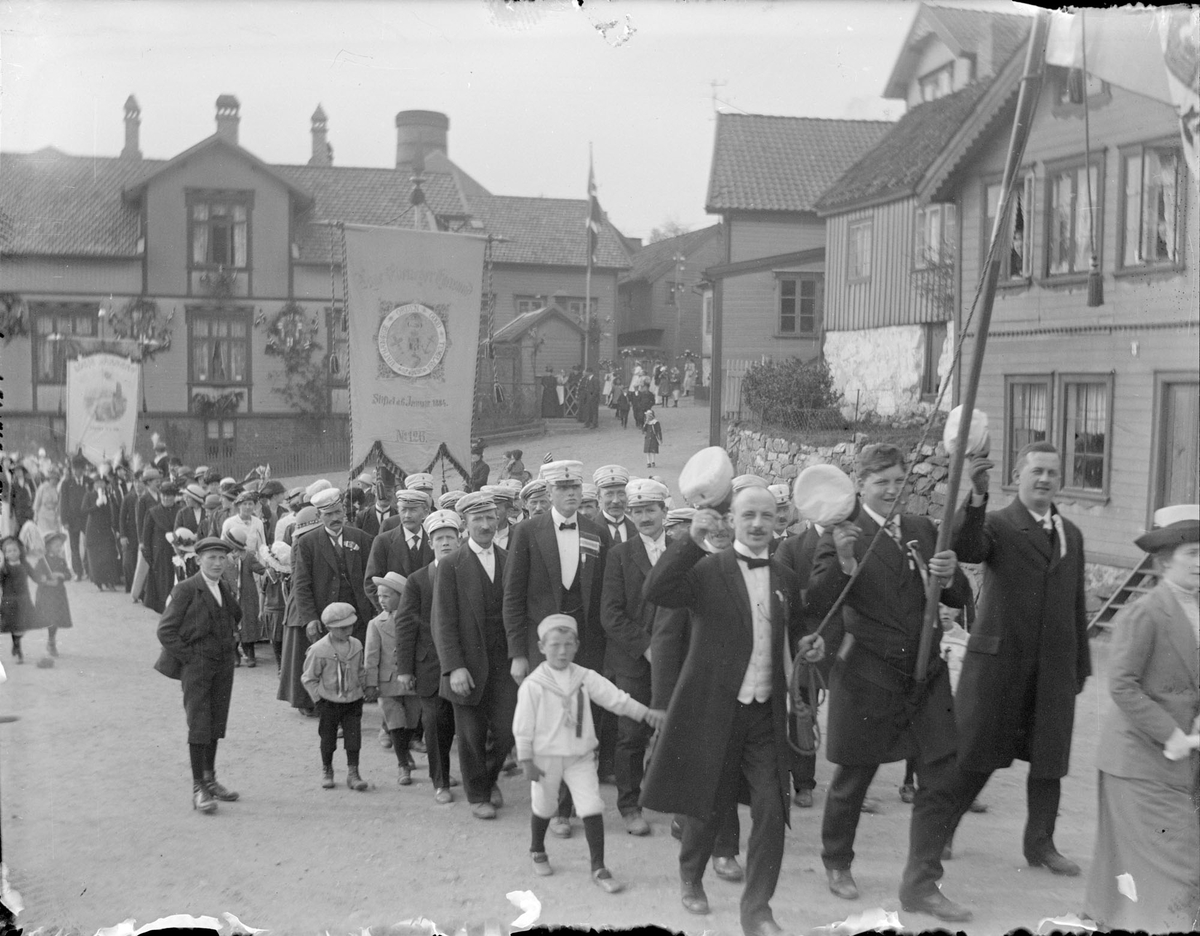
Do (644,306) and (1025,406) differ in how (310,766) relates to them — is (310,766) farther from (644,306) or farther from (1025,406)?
(644,306)

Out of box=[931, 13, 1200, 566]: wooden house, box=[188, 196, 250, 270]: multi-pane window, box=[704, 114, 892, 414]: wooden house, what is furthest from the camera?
box=[188, 196, 250, 270]: multi-pane window

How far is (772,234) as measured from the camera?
65.2 feet

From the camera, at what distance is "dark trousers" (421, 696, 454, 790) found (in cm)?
700

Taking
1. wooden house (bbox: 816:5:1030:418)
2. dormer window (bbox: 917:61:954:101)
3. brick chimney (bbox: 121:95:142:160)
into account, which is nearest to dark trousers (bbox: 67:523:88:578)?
brick chimney (bbox: 121:95:142:160)

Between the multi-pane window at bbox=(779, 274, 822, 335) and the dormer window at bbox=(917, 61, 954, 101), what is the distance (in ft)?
10.3

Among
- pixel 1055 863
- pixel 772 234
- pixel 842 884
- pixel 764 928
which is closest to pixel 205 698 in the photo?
pixel 764 928

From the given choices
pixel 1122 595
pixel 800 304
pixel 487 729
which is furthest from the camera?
pixel 800 304

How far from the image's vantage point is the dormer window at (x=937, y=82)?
55.8 ft

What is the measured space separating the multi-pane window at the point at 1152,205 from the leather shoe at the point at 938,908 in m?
6.01

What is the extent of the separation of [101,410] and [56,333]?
12.5 ft

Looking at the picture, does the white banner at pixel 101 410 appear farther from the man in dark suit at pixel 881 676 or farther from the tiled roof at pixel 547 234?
the man in dark suit at pixel 881 676

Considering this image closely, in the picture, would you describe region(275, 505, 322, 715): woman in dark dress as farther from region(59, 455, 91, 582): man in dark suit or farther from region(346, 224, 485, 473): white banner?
region(59, 455, 91, 582): man in dark suit

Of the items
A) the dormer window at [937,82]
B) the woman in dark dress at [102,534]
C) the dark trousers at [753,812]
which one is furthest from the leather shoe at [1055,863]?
the dormer window at [937,82]

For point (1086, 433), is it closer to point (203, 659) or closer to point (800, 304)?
point (203, 659)
